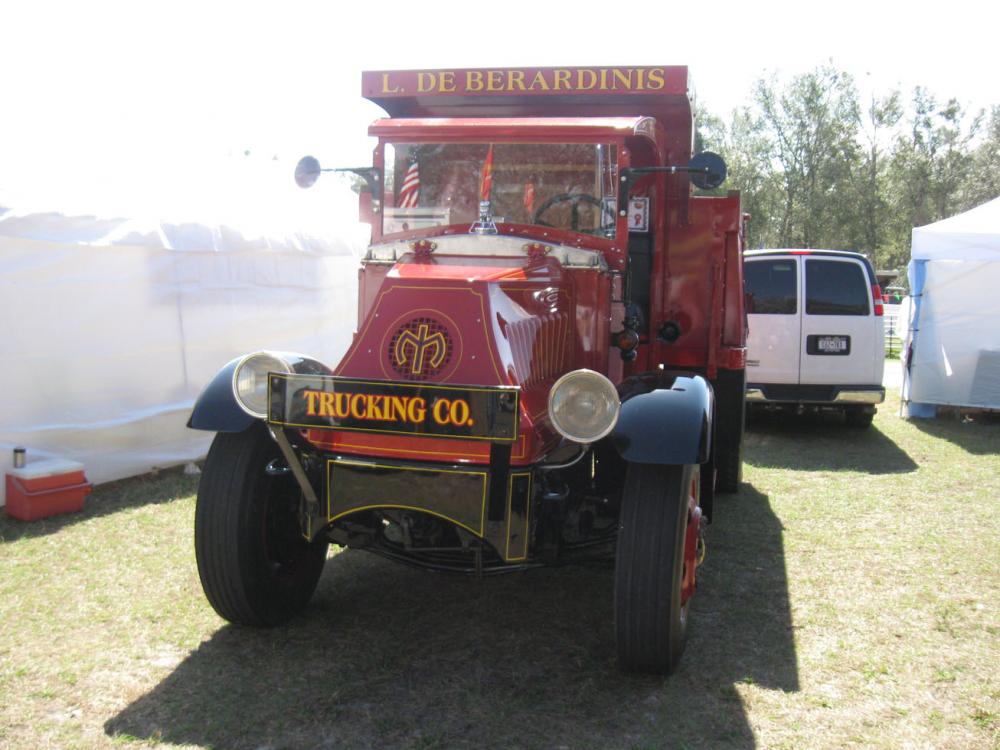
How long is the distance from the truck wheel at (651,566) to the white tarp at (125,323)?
4875 mm

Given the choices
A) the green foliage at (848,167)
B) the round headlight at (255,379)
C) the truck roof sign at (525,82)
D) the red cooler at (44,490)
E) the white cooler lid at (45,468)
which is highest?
the green foliage at (848,167)

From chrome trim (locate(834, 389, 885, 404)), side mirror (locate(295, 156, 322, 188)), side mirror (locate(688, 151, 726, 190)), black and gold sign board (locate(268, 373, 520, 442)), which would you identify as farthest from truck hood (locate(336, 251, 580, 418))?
chrome trim (locate(834, 389, 885, 404))

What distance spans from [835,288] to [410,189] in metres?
6.48

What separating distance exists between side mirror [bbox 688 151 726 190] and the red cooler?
4.82 m

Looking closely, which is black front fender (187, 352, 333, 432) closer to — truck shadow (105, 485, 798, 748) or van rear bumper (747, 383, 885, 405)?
truck shadow (105, 485, 798, 748)

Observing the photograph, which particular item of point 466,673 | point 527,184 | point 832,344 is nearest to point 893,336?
point 832,344

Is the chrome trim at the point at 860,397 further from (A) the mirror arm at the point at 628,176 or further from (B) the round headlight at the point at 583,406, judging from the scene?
(B) the round headlight at the point at 583,406

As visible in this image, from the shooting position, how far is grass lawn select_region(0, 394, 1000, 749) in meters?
3.29

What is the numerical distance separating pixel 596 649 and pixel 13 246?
16.8 feet

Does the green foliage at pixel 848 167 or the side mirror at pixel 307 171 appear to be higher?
the green foliage at pixel 848 167

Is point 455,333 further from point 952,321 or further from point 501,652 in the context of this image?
point 952,321

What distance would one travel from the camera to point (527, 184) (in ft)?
14.9

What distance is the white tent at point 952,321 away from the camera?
407 inches

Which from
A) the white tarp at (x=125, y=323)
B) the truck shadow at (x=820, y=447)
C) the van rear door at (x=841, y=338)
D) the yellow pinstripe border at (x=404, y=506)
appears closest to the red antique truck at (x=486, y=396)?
the yellow pinstripe border at (x=404, y=506)
